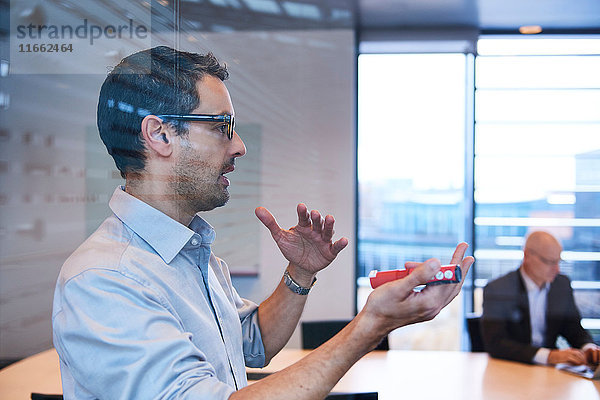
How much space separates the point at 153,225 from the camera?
92 centimetres

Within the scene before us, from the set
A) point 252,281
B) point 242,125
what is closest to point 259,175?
point 242,125

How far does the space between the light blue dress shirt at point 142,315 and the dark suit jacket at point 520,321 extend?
5.21ft

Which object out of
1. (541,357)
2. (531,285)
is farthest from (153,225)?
(531,285)

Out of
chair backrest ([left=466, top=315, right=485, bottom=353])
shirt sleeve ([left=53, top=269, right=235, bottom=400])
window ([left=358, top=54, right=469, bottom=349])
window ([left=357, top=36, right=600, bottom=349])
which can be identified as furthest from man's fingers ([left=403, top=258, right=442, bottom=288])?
chair backrest ([left=466, top=315, right=485, bottom=353])

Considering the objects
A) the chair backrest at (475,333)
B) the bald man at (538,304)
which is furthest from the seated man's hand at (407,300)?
the chair backrest at (475,333)

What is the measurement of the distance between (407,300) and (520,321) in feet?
8.57

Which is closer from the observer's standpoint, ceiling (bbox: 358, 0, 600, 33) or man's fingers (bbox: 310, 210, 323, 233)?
man's fingers (bbox: 310, 210, 323, 233)

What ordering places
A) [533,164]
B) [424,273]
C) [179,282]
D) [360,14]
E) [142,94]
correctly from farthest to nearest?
[533,164], [360,14], [142,94], [179,282], [424,273]

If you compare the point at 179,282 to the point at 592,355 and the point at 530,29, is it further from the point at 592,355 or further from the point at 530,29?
the point at 530,29

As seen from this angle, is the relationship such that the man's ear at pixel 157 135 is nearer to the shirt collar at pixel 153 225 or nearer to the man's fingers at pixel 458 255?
the shirt collar at pixel 153 225

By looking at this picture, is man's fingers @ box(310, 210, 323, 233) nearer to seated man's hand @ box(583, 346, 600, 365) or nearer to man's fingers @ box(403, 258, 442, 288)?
man's fingers @ box(403, 258, 442, 288)

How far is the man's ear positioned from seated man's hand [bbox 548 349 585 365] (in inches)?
73.4

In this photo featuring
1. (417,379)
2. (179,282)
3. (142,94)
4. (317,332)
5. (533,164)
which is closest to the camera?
(179,282)

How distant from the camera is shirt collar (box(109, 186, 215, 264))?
90 centimetres
